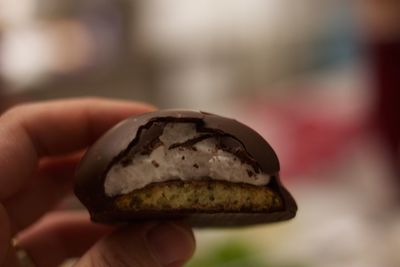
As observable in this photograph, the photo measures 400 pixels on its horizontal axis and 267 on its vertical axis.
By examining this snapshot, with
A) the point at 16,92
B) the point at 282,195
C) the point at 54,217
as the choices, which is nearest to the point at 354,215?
the point at 54,217

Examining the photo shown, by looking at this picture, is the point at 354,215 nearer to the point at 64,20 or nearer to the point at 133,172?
the point at 133,172

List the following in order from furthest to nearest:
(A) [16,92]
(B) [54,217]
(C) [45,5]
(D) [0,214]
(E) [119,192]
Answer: (C) [45,5], (A) [16,92], (B) [54,217], (D) [0,214], (E) [119,192]

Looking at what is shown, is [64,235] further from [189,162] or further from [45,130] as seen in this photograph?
[189,162]

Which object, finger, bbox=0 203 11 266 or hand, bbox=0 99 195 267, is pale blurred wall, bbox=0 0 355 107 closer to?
hand, bbox=0 99 195 267

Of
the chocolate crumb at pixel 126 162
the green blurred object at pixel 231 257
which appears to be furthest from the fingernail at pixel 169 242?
the green blurred object at pixel 231 257

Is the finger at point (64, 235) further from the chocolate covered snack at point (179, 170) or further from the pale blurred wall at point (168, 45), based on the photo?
the pale blurred wall at point (168, 45)

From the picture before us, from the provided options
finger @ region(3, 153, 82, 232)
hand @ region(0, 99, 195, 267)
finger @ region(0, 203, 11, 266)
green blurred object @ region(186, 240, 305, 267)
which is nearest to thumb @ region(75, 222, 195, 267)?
hand @ region(0, 99, 195, 267)
